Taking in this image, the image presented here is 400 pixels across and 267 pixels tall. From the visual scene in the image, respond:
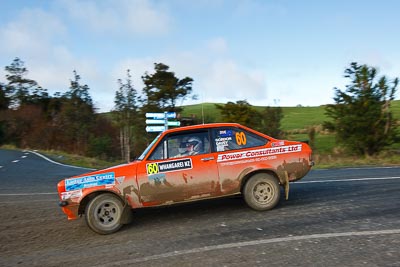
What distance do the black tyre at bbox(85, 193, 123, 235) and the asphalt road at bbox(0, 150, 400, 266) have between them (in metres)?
0.20

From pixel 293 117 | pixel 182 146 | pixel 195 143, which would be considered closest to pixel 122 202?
pixel 182 146

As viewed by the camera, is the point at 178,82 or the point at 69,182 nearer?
the point at 69,182

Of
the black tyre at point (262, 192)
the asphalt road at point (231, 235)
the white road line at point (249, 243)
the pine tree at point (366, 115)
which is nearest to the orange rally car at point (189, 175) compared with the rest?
the black tyre at point (262, 192)

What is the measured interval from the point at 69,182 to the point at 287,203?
4.22m

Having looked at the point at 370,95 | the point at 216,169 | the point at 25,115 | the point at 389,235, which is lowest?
the point at 389,235

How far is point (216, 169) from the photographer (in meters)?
7.02

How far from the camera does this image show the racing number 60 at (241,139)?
7.33m

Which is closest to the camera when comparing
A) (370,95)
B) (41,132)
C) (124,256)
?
(124,256)

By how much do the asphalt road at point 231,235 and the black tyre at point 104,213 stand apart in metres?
0.20

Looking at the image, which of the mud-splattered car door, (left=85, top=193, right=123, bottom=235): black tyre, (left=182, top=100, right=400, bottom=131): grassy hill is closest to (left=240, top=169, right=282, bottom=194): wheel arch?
the mud-splattered car door

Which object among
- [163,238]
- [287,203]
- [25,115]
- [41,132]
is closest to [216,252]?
[163,238]

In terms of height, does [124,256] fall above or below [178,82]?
below

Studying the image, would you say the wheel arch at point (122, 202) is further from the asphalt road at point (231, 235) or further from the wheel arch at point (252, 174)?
the wheel arch at point (252, 174)

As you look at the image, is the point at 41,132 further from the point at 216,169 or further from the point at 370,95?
the point at 216,169
